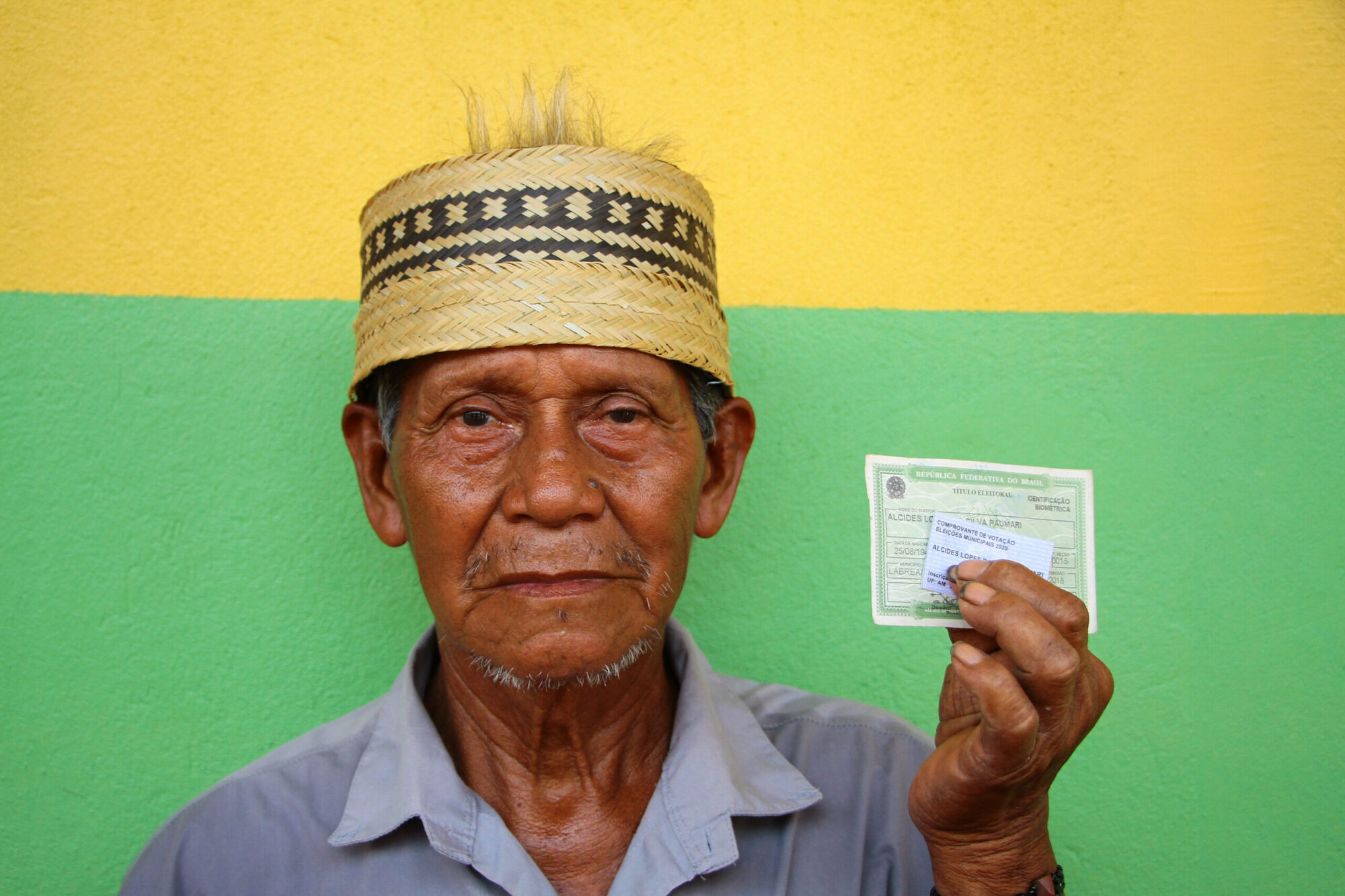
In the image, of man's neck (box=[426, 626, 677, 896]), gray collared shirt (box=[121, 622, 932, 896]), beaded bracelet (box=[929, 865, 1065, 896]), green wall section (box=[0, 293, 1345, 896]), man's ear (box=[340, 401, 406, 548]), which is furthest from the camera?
green wall section (box=[0, 293, 1345, 896])

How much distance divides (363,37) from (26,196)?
900mm

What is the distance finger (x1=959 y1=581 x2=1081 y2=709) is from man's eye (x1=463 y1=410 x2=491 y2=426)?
935 mm

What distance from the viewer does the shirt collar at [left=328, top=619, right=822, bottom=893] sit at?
1640mm

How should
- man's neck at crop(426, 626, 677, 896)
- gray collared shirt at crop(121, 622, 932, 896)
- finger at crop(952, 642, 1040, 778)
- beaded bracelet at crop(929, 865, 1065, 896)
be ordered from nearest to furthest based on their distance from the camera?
finger at crop(952, 642, 1040, 778)
beaded bracelet at crop(929, 865, 1065, 896)
gray collared shirt at crop(121, 622, 932, 896)
man's neck at crop(426, 626, 677, 896)

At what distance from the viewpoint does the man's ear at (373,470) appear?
1.91 metres

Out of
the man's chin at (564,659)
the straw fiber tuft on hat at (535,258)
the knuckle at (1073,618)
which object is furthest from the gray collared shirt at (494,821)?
the straw fiber tuft on hat at (535,258)

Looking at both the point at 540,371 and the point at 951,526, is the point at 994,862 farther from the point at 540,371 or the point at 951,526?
the point at 540,371

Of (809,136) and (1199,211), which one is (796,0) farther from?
(1199,211)

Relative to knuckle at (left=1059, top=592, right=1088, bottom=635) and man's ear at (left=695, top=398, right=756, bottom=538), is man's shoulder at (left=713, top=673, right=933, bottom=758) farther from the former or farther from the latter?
knuckle at (left=1059, top=592, right=1088, bottom=635)

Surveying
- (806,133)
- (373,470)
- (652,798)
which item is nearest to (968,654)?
(652,798)

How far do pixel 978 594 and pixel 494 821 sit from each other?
3.12ft

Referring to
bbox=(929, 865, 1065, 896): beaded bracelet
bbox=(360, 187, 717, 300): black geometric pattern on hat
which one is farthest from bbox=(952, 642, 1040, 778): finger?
bbox=(360, 187, 717, 300): black geometric pattern on hat

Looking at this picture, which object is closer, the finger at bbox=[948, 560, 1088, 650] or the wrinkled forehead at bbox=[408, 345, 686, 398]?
the finger at bbox=[948, 560, 1088, 650]

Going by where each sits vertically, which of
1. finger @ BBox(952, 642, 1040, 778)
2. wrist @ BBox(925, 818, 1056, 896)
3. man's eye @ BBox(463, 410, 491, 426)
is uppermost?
man's eye @ BBox(463, 410, 491, 426)
